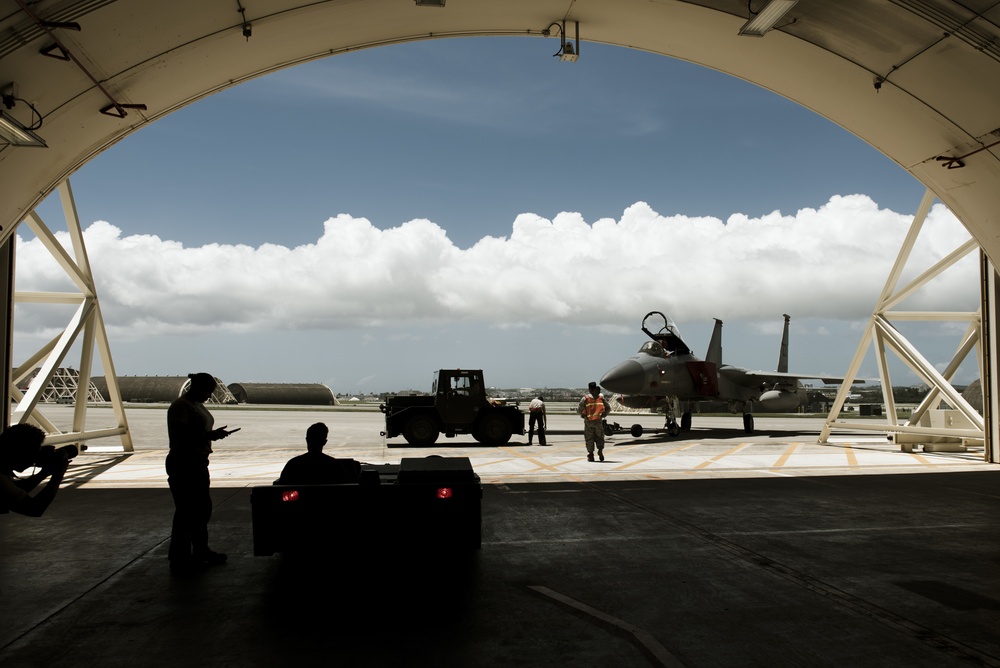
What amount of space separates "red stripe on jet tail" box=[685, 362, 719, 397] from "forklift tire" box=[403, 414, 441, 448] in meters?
8.77

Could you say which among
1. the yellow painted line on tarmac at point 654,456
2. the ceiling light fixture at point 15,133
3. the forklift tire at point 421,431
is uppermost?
the ceiling light fixture at point 15,133

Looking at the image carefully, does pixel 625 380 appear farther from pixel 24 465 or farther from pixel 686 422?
pixel 24 465

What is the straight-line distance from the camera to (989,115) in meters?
8.75

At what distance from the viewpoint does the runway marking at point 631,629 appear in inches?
145

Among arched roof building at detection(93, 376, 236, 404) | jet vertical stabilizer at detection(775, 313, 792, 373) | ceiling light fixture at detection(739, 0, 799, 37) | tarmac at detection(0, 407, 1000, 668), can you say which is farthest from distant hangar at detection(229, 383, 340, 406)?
ceiling light fixture at detection(739, 0, 799, 37)

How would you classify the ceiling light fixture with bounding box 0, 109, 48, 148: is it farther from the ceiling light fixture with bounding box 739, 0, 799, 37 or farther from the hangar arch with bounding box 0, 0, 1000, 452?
the ceiling light fixture with bounding box 739, 0, 799, 37

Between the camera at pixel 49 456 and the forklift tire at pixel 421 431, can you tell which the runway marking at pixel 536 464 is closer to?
the forklift tire at pixel 421 431

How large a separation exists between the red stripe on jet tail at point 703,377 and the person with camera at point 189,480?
18225 millimetres

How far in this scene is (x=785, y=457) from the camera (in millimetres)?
15500

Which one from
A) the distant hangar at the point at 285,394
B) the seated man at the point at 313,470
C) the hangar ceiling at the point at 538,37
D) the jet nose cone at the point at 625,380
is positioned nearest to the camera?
the seated man at the point at 313,470

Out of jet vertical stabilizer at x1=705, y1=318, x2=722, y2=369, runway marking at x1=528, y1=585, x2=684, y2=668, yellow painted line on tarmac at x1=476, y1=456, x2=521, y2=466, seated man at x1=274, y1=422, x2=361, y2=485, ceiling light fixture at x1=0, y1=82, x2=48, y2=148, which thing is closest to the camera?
runway marking at x1=528, y1=585, x2=684, y2=668

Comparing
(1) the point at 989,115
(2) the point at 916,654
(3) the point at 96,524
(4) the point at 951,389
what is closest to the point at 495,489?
(3) the point at 96,524

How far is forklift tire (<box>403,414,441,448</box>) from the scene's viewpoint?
1802 centimetres

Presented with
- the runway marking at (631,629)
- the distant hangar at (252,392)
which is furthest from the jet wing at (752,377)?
the distant hangar at (252,392)
